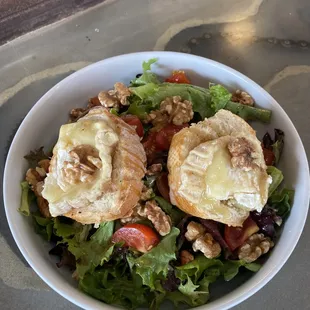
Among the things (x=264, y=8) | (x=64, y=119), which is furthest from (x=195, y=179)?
(x=264, y=8)

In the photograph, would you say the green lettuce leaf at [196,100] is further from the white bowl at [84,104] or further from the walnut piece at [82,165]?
the walnut piece at [82,165]

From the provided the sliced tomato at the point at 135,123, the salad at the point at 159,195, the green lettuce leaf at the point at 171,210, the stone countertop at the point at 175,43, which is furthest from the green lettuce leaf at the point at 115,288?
the stone countertop at the point at 175,43

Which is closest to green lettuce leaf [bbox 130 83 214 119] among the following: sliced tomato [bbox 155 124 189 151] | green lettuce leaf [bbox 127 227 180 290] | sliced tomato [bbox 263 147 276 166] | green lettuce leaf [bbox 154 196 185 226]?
sliced tomato [bbox 155 124 189 151]

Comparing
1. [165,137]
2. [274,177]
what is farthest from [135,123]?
[274,177]

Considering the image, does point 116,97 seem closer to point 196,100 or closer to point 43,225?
point 196,100

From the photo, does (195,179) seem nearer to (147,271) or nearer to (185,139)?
(185,139)
